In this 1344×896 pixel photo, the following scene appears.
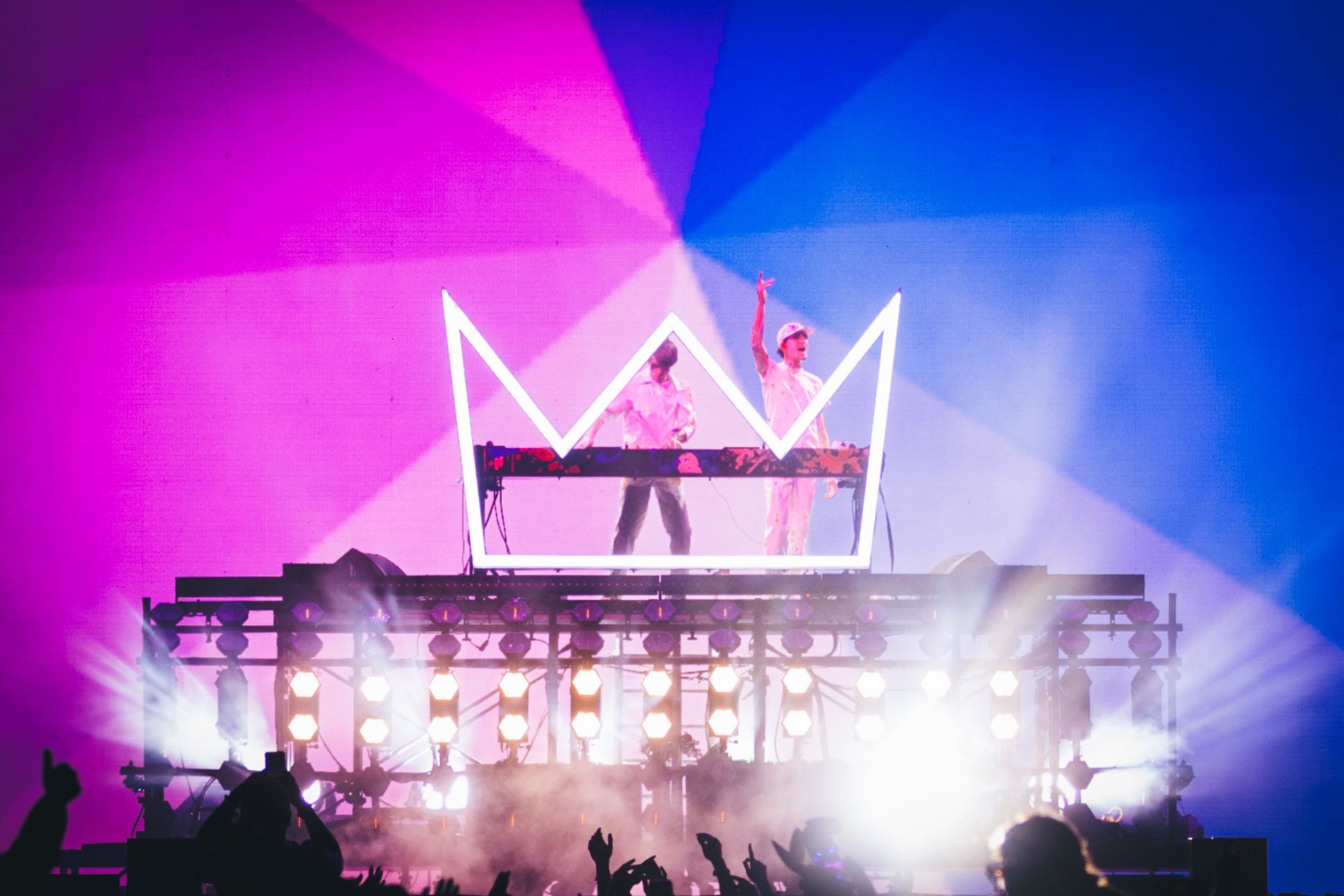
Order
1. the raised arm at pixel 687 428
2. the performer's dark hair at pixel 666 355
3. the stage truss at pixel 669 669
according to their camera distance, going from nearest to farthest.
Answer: the stage truss at pixel 669 669 → the performer's dark hair at pixel 666 355 → the raised arm at pixel 687 428

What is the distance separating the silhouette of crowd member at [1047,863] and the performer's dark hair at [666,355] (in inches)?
280

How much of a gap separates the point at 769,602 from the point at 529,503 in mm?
2726

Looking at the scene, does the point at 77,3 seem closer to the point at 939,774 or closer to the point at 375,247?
the point at 375,247

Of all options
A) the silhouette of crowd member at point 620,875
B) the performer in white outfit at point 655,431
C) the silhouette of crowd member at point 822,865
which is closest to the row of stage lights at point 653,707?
the performer in white outfit at point 655,431

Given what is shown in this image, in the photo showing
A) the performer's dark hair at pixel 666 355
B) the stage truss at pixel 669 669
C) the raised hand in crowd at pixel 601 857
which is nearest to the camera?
the raised hand in crowd at pixel 601 857

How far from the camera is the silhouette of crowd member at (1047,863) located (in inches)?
124

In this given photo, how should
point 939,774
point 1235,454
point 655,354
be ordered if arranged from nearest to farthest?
point 939,774 → point 655,354 → point 1235,454

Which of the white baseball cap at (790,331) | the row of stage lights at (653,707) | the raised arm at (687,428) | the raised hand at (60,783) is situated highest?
the white baseball cap at (790,331)

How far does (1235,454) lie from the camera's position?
11211 millimetres

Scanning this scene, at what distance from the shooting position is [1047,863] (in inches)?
124

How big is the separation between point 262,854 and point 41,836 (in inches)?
32.2

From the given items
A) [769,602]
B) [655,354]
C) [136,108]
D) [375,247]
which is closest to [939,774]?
[769,602]

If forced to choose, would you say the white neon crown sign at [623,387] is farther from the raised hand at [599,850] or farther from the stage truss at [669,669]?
the raised hand at [599,850]

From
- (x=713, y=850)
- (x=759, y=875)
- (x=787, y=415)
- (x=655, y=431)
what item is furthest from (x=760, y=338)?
(x=759, y=875)
